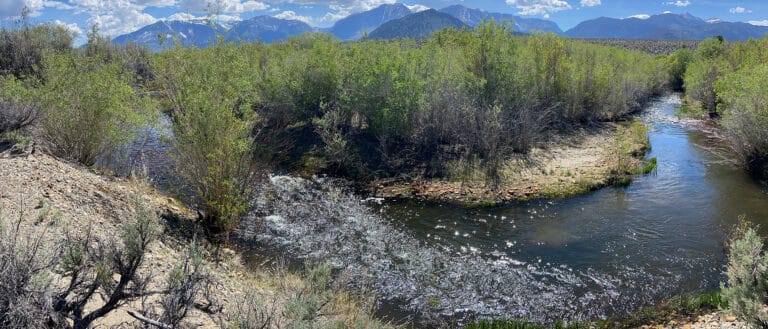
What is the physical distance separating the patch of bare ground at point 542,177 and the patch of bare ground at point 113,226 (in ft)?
24.3

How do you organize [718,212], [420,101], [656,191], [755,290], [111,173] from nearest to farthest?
[755,290] < [111,173] < [718,212] < [656,191] < [420,101]

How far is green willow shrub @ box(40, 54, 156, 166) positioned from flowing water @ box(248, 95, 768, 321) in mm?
4954

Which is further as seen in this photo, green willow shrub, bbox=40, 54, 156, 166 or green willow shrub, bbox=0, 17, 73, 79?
green willow shrub, bbox=0, 17, 73, 79

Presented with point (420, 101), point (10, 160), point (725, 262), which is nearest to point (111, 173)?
point (10, 160)

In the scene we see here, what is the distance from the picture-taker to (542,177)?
56.6 feet

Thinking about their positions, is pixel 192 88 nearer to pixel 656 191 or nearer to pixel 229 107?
pixel 229 107

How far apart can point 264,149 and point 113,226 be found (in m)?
10.7

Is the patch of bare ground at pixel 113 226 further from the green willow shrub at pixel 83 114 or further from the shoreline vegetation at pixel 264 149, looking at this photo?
the green willow shrub at pixel 83 114

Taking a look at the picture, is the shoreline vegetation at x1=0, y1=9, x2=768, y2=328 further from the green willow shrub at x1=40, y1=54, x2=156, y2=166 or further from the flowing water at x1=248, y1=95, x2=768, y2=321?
the flowing water at x1=248, y1=95, x2=768, y2=321

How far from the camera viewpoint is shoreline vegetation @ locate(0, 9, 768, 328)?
18.0ft

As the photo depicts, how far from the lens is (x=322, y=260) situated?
35.3ft

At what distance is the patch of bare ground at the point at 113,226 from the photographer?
706cm

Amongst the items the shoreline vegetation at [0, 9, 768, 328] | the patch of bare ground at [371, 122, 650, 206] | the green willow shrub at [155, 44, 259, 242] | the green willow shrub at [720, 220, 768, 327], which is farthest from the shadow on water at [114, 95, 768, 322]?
the green willow shrub at [720, 220, 768, 327]

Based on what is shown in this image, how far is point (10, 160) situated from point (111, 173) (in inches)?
130
